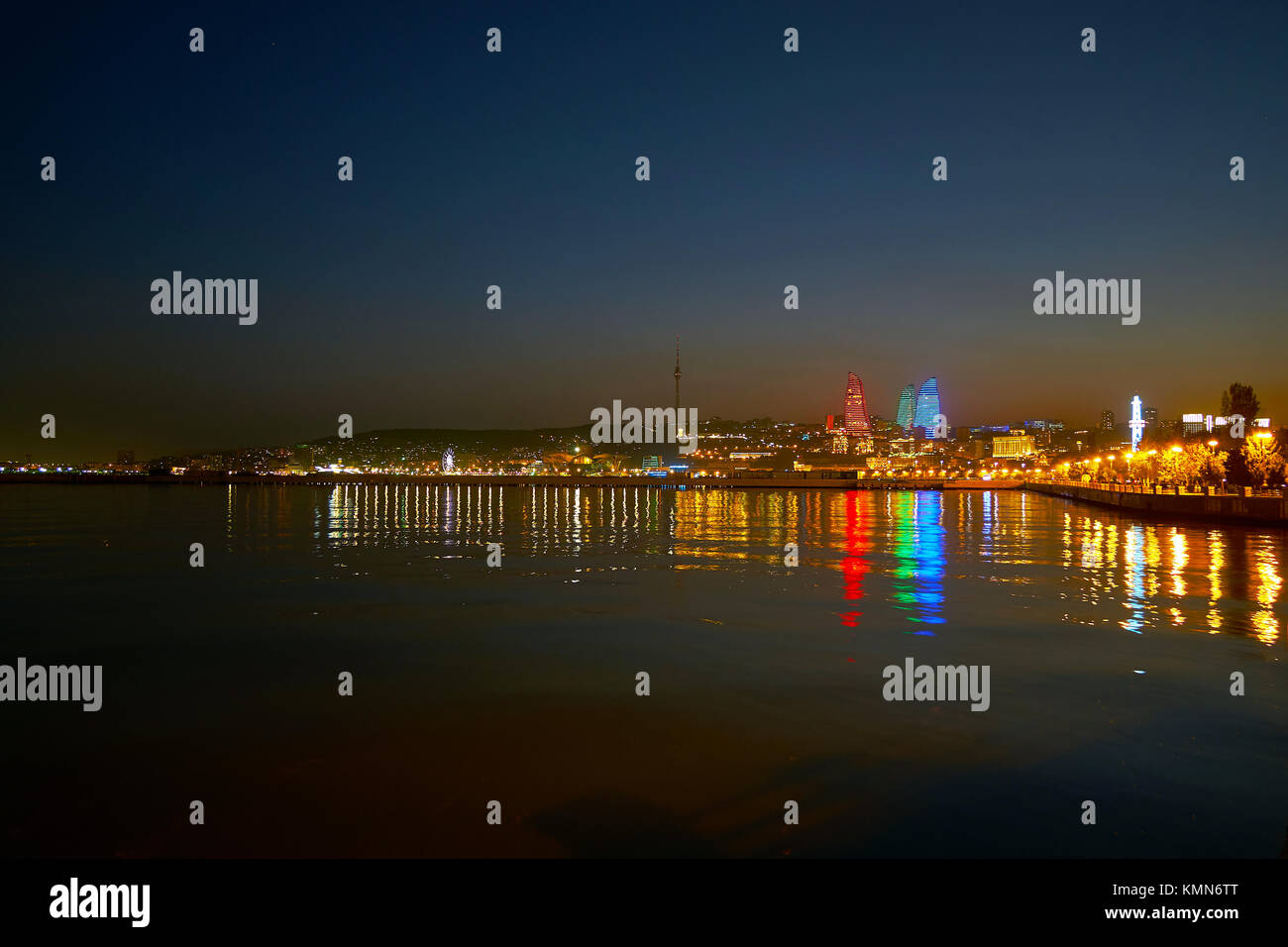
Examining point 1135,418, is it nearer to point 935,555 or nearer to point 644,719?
point 935,555

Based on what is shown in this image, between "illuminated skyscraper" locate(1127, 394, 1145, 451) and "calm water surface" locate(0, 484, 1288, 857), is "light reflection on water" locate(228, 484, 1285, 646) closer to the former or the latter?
"calm water surface" locate(0, 484, 1288, 857)

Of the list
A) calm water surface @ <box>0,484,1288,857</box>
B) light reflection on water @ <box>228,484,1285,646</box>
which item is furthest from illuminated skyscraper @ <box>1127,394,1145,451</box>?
calm water surface @ <box>0,484,1288,857</box>

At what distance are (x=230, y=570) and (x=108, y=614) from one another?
24.7ft

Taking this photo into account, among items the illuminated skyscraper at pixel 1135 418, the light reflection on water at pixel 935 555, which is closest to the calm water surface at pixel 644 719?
the light reflection on water at pixel 935 555

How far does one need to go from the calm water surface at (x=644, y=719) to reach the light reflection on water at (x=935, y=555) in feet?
0.89

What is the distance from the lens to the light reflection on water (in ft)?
59.5

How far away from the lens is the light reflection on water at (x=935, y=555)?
18.1m

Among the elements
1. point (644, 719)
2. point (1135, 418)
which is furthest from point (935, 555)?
point (1135, 418)

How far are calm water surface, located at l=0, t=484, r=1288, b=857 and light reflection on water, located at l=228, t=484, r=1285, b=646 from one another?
0.89ft

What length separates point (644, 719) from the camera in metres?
10.2

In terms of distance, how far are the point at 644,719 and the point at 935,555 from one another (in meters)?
23.1

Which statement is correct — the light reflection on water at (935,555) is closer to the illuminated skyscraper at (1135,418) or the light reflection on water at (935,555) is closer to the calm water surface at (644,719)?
the calm water surface at (644,719)

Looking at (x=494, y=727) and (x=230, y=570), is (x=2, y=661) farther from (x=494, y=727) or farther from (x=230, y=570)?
(x=230, y=570)

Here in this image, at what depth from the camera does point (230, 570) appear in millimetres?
25125
